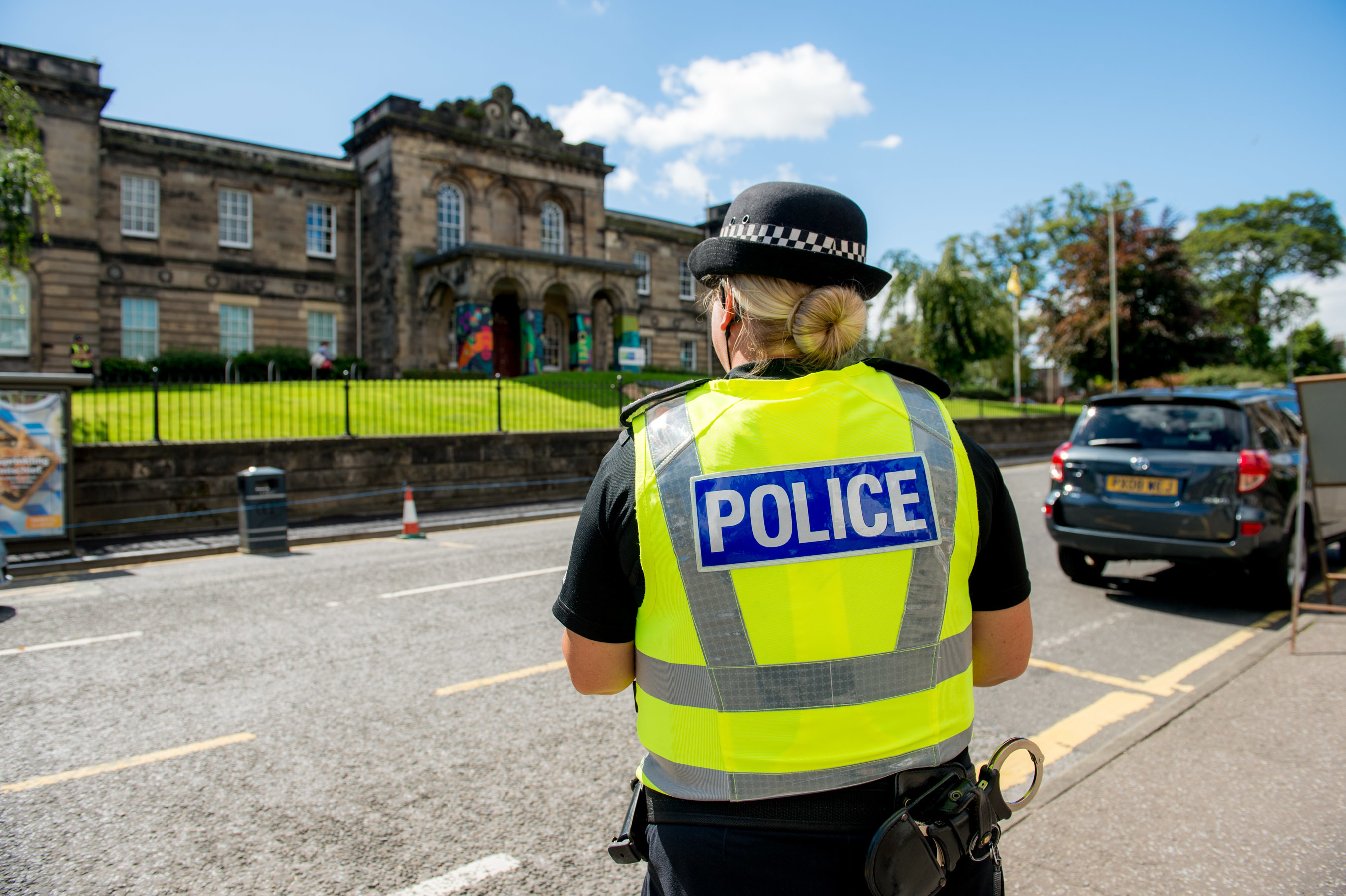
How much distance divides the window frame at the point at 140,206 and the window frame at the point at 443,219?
8.53 meters

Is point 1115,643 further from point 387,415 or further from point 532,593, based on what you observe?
point 387,415

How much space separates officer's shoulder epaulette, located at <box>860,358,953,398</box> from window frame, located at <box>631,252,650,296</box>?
36.7 meters

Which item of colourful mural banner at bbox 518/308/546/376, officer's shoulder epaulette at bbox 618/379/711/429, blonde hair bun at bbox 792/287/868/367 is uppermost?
colourful mural banner at bbox 518/308/546/376

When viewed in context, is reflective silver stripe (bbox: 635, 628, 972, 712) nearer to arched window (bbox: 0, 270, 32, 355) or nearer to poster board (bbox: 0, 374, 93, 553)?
poster board (bbox: 0, 374, 93, 553)

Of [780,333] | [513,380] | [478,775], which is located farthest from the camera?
A: [513,380]

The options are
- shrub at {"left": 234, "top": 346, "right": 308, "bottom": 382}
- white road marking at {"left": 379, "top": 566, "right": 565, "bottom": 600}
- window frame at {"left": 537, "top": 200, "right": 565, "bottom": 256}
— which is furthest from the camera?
window frame at {"left": 537, "top": 200, "right": 565, "bottom": 256}

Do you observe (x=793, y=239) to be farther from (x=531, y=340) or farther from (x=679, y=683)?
(x=531, y=340)

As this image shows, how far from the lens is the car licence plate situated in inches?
267

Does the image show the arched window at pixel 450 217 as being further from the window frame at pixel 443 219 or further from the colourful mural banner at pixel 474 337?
the colourful mural banner at pixel 474 337

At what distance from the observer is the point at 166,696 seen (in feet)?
15.8

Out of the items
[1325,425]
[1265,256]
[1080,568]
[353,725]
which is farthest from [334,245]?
[1265,256]

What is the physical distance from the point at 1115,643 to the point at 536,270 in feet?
79.7

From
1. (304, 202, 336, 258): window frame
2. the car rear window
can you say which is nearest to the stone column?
(304, 202, 336, 258): window frame

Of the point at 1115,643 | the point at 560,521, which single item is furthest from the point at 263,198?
the point at 1115,643
